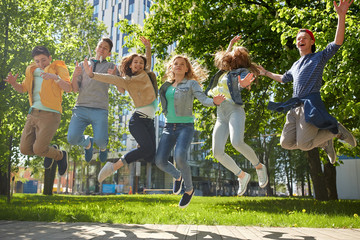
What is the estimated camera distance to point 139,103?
18.7ft

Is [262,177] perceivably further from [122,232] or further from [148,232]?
[122,232]

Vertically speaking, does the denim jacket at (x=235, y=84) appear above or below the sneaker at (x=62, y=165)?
above

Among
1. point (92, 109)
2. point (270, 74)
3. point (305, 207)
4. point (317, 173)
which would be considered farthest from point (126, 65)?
point (317, 173)

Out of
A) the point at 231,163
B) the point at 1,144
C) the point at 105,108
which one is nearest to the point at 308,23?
the point at 231,163

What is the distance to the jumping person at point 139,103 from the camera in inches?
218

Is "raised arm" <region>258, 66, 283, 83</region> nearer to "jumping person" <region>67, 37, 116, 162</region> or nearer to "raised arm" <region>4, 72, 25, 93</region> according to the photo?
"jumping person" <region>67, 37, 116, 162</region>

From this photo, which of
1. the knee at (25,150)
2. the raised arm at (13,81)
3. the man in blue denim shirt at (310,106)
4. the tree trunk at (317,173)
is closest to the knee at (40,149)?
the knee at (25,150)

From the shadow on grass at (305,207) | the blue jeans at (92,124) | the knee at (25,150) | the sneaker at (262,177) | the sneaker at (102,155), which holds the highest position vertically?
the blue jeans at (92,124)

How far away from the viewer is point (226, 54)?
571 cm

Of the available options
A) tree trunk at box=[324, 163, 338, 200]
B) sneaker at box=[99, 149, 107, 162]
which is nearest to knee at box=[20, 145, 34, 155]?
sneaker at box=[99, 149, 107, 162]

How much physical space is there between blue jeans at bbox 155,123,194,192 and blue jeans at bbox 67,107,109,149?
100 centimetres

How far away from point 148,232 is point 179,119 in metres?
1.92

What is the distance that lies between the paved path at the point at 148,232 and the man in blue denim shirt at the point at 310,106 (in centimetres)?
154

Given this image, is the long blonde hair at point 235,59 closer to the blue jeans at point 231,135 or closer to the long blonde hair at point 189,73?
the long blonde hair at point 189,73
